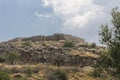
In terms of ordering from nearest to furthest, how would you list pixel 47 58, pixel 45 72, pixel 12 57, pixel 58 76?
pixel 58 76
pixel 45 72
pixel 12 57
pixel 47 58

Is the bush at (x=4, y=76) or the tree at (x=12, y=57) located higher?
the tree at (x=12, y=57)

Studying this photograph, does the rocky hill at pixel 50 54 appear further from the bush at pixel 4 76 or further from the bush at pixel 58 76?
the bush at pixel 4 76

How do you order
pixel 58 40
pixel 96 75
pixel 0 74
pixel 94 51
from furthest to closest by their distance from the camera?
1. pixel 58 40
2. pixel 94 51
3. pixel 96 75
4. pixel 0 74

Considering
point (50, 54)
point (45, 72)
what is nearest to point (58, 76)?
point (45, 72)

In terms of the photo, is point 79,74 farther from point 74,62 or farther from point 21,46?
point 21,46

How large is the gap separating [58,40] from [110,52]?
227 ft

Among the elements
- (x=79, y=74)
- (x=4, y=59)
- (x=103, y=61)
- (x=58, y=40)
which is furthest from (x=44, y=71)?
(x=58, y=40)

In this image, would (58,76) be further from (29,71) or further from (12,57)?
(12,57)

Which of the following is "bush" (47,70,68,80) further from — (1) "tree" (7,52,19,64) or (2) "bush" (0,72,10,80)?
(1) "tree" (7,52,19,64)

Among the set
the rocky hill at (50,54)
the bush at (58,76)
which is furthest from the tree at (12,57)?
the bush at (58,76)

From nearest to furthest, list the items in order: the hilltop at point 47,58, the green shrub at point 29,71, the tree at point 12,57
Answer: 1. the green shrub at point 29,71
2. the hilltop at point 47,58
3. the tree at point 12,57

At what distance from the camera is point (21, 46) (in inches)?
3893

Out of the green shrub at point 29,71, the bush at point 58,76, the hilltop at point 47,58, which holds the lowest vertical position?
the bush at point 58,76

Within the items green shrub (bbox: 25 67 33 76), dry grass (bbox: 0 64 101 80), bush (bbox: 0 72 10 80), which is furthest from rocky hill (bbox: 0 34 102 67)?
bush (bbox: 0 72 10 80)
